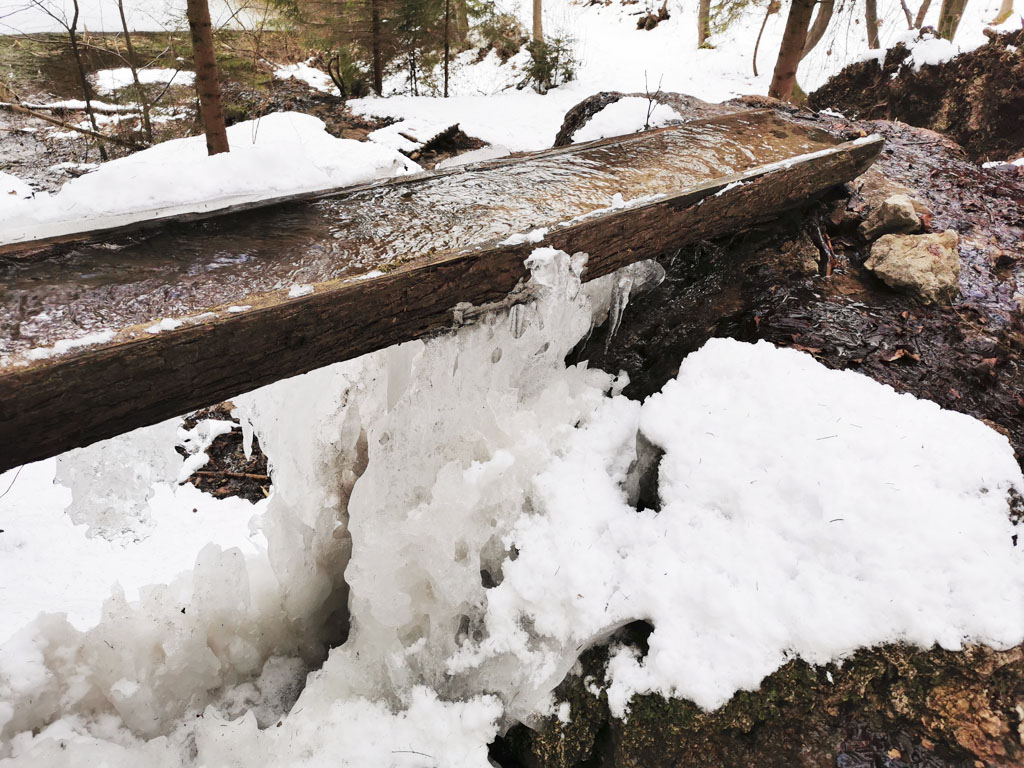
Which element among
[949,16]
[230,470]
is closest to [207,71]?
[230,470]

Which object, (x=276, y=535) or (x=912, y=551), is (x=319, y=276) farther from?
(x=912, y=551)

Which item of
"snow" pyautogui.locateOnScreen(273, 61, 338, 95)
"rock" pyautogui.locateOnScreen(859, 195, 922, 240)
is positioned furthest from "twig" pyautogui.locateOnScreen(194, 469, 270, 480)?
"snow" pyautogui.locateOnScreen(273, 61, 338, 95)

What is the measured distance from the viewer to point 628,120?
14.1 ft

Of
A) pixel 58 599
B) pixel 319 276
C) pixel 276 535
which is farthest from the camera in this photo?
pixel 58 599

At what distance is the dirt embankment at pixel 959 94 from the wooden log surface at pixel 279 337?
5.08 meters

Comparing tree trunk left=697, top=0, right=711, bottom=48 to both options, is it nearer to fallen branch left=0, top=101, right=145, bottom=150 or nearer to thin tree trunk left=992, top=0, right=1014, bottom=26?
thin tree trunk left=992, top=0, right=1014, bottom=26

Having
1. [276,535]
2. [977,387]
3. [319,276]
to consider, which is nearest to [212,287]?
[319,276]

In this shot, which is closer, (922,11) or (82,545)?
(82,545)

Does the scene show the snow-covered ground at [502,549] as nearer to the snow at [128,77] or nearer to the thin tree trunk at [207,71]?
the thin tree trunk at [207,71]

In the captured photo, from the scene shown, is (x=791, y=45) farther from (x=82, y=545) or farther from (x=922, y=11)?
(x=82, y=545)

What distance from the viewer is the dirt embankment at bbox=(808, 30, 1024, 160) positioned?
18.7 ft

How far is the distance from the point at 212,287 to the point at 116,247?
512mm

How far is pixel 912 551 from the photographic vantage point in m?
2.07

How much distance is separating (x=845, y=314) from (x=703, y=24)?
12954mm
